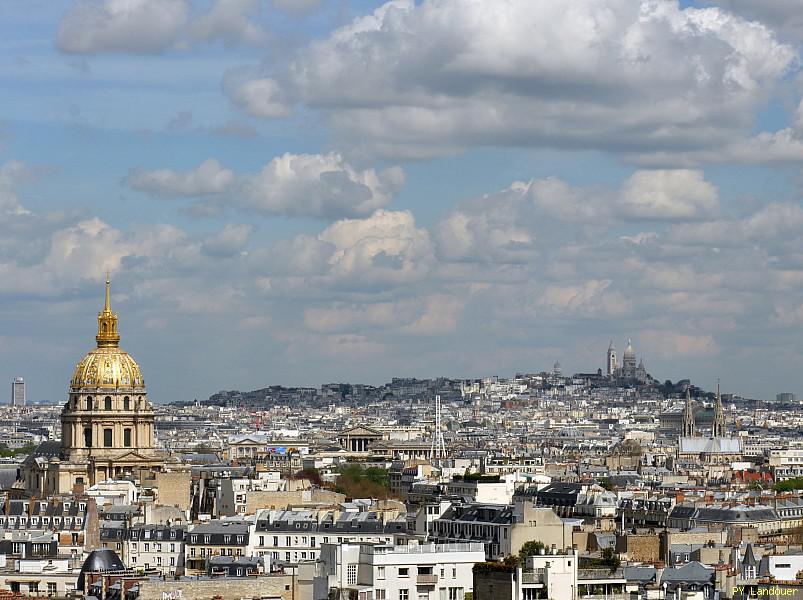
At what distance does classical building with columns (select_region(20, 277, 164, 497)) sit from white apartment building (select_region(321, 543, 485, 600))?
69870 millimetres

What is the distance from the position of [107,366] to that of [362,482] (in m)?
12.4

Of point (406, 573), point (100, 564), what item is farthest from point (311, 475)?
point (406, 573)

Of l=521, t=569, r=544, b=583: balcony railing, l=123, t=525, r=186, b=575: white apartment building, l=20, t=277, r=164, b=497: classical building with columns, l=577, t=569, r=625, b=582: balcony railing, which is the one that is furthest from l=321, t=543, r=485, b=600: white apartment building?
l=20, t=277, r=164, b=497: classical building with columns

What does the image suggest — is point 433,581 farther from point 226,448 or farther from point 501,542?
point 226,448

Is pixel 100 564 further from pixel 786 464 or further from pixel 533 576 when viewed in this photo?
pixel 786 464

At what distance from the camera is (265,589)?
44406 millimetres

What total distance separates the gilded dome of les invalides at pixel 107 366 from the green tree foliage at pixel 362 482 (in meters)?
9.92

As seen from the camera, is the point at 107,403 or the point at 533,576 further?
the point at 107,403

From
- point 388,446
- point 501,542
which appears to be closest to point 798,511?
point 501,542

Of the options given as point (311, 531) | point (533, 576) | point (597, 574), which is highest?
point (311, 531)

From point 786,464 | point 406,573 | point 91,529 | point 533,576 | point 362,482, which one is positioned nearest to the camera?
point 533,576

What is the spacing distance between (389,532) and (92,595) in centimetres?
2652

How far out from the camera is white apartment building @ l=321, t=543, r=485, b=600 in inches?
1828

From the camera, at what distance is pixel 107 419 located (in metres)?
122
